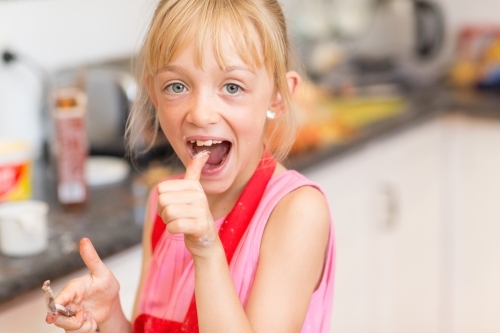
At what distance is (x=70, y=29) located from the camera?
1993 mm

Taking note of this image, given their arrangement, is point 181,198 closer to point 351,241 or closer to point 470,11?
point 351,241

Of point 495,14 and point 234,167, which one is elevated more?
point 495,14

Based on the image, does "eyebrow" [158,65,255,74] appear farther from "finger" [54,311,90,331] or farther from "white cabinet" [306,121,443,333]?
"white cabinet" [306,121,443,333]

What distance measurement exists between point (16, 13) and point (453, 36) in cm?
171

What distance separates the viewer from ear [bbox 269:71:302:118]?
3.35 ft

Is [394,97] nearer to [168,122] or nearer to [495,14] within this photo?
[495,14]

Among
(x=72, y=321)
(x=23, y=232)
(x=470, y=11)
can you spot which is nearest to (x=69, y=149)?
(x=23, y=232)

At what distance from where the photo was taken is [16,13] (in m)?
1.86

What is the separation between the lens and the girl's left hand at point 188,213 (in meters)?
0.81

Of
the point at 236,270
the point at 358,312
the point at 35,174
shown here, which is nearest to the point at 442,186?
the point at 358,312

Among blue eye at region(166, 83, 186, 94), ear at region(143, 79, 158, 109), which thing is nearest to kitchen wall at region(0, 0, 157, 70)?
ear at region(143, 79, 158, 109)

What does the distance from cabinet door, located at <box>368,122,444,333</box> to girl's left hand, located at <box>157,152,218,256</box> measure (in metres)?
1.42

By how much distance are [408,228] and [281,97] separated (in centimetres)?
153

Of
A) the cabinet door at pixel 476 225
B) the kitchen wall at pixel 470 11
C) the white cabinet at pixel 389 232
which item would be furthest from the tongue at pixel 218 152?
the kitchen wall at pixel 470 11
